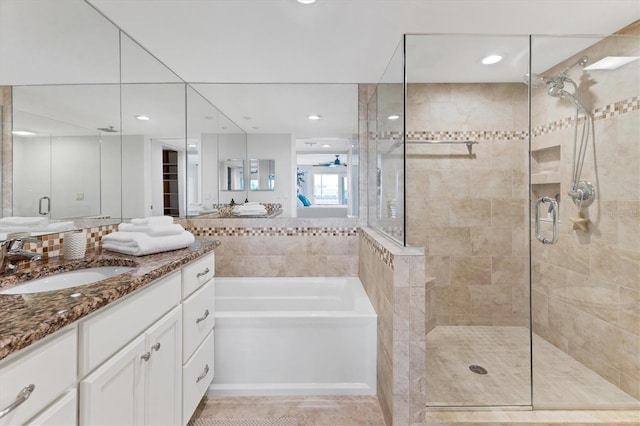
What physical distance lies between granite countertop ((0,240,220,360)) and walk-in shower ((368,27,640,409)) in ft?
4.23

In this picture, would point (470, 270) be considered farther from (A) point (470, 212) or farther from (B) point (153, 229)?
(B) point (153, 229)

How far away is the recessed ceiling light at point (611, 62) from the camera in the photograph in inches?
74.9

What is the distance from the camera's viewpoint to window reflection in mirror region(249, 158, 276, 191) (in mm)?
2957

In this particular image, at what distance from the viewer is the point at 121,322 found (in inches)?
40.8

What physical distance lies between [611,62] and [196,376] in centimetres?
300

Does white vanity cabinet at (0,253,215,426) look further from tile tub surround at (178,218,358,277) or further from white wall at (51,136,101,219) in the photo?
tile tub surround at (178,218,358,277)

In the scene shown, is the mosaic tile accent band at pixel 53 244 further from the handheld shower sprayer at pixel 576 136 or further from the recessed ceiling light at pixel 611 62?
the recessed ceiling light at pixel 611 62

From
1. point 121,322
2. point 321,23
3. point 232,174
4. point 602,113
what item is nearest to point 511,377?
point 602,113

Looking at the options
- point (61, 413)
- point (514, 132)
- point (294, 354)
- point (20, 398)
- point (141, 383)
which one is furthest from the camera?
point (514, 132)

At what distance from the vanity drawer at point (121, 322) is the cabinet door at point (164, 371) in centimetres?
6

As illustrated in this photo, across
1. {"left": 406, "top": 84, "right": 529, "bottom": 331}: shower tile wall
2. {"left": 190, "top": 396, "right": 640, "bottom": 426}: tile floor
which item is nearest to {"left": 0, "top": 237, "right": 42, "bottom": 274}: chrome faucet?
{"left": 190, "top": 396, "right": 640, "bottom": 426}: tile floor

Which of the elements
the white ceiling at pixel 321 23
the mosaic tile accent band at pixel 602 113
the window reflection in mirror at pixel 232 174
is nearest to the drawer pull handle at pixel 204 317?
the window reflection in mirror at pixel 232 174

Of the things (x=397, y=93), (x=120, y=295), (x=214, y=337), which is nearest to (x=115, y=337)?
(x=120, y=295)

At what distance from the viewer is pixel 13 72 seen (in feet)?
4.00
